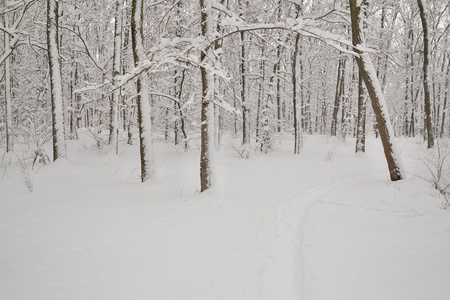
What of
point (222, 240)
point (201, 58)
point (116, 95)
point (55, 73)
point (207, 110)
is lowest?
point (222, 240)

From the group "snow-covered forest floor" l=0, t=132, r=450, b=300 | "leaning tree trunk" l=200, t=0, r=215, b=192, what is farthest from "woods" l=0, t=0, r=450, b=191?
"snow-covered forest floor" l=0, t=132, r=450, b=300

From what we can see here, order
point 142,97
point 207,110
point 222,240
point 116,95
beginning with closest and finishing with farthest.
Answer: point 222,240, point 207,110, point 142,97, point 116,95

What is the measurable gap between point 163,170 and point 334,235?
701 cm

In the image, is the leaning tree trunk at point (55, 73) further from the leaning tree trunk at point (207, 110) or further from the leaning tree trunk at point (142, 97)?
the leaning tree trunk at point (207, 110)

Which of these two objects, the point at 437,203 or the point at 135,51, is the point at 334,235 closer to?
the point at 437,203

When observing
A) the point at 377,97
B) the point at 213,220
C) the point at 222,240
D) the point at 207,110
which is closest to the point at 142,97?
the point at 207,110

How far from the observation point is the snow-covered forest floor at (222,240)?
9.70 ft

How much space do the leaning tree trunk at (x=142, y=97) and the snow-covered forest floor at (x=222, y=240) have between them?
653 millimetres

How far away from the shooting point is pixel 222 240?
13.9 feet

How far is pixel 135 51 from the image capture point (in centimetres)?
743

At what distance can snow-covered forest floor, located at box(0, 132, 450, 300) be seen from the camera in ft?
9.70

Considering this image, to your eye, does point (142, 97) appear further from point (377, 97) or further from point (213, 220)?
point (377, 97)

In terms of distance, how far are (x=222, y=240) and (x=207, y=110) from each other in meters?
3.25

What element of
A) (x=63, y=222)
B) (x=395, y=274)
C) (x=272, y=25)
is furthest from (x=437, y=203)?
(x=63, y=222)
